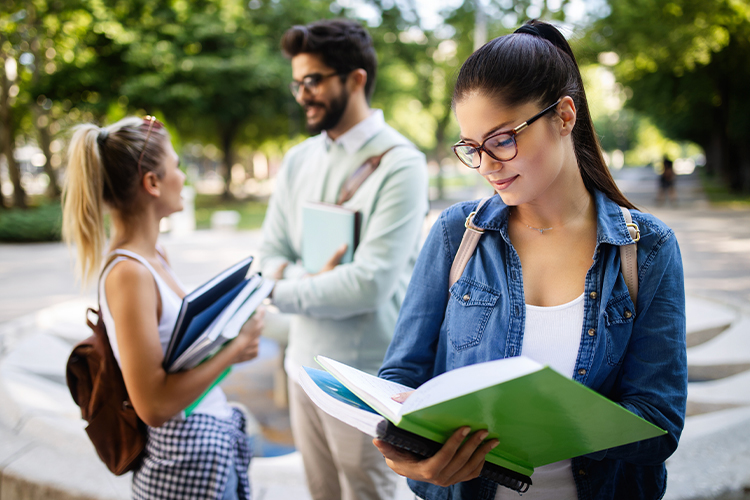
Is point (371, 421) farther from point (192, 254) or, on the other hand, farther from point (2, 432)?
point (192, 254)

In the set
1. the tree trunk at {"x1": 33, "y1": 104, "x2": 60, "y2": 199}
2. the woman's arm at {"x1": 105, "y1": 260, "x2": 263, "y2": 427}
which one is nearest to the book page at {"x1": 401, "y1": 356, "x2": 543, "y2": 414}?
the woman's arm at {"x1": 105, "y1": 260, "x2": 263, "y2": 427}

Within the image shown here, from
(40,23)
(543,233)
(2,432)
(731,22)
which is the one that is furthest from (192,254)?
(731,22)

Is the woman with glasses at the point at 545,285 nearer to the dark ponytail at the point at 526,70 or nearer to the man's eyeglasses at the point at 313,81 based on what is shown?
the dark ponytail at the point at 526,70

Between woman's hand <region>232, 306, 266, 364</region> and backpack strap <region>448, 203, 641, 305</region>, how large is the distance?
0.89m

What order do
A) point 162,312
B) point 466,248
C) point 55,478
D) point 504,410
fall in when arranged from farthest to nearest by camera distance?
point 55,478 → point 162,312 → point 466,248 → point 504,410

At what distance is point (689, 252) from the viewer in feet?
34.7

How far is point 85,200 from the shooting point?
1852 millimetres

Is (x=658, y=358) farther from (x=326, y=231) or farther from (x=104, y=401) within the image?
(x=104, y=401)

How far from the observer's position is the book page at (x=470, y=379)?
88cm

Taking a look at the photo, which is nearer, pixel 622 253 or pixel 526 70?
pixel 526 70

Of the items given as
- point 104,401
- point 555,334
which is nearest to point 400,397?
point 555,334

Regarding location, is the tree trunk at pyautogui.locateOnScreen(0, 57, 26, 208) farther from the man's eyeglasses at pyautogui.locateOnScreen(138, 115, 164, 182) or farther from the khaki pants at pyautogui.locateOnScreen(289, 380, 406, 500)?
the khaki pants at pyautogui.locateOnScreen(289, 380, 406, 500)

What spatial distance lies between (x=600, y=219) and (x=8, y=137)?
20881mm

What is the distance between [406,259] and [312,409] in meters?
0.75
